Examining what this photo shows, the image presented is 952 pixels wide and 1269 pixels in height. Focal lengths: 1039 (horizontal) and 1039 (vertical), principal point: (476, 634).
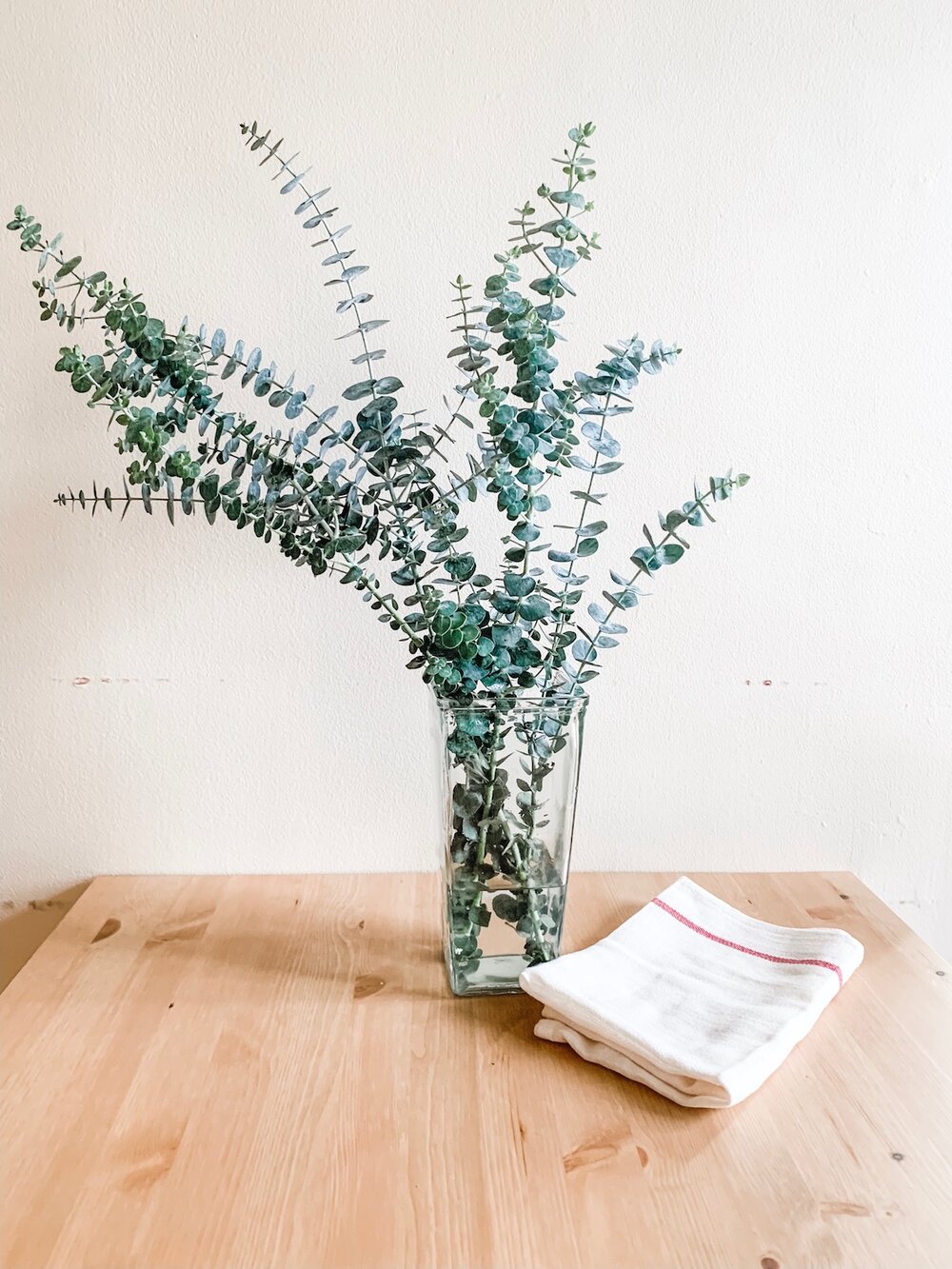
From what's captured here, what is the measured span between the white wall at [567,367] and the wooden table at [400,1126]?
187mm

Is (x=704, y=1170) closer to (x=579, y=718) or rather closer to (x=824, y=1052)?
(x=824, y=1052)

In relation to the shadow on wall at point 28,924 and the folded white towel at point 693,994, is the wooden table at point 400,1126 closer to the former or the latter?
the folded white towel at point 693,994

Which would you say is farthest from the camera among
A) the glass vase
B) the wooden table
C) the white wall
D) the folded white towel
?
the white wall

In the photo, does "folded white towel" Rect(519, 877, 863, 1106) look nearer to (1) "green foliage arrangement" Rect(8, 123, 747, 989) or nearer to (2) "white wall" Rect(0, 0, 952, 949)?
(1) "green foliage arrangement" Rect(8, 123, 747, 989)

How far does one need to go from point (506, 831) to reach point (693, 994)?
201mm

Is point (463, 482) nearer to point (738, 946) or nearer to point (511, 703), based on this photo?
point (511, 703)

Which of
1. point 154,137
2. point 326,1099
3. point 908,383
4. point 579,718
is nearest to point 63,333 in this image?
point 154,137

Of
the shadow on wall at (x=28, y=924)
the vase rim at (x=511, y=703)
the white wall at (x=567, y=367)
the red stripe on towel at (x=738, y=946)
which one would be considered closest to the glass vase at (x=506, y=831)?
the vase rim at (x=511, y=703)

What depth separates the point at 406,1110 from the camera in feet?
2.36

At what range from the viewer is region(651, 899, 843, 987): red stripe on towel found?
883mm

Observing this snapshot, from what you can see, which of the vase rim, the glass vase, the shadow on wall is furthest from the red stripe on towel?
the shadow on wall

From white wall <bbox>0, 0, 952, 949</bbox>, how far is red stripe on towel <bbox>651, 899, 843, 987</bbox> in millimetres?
171

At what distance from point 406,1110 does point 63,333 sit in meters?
0.78

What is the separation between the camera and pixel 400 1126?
27.6 inches
